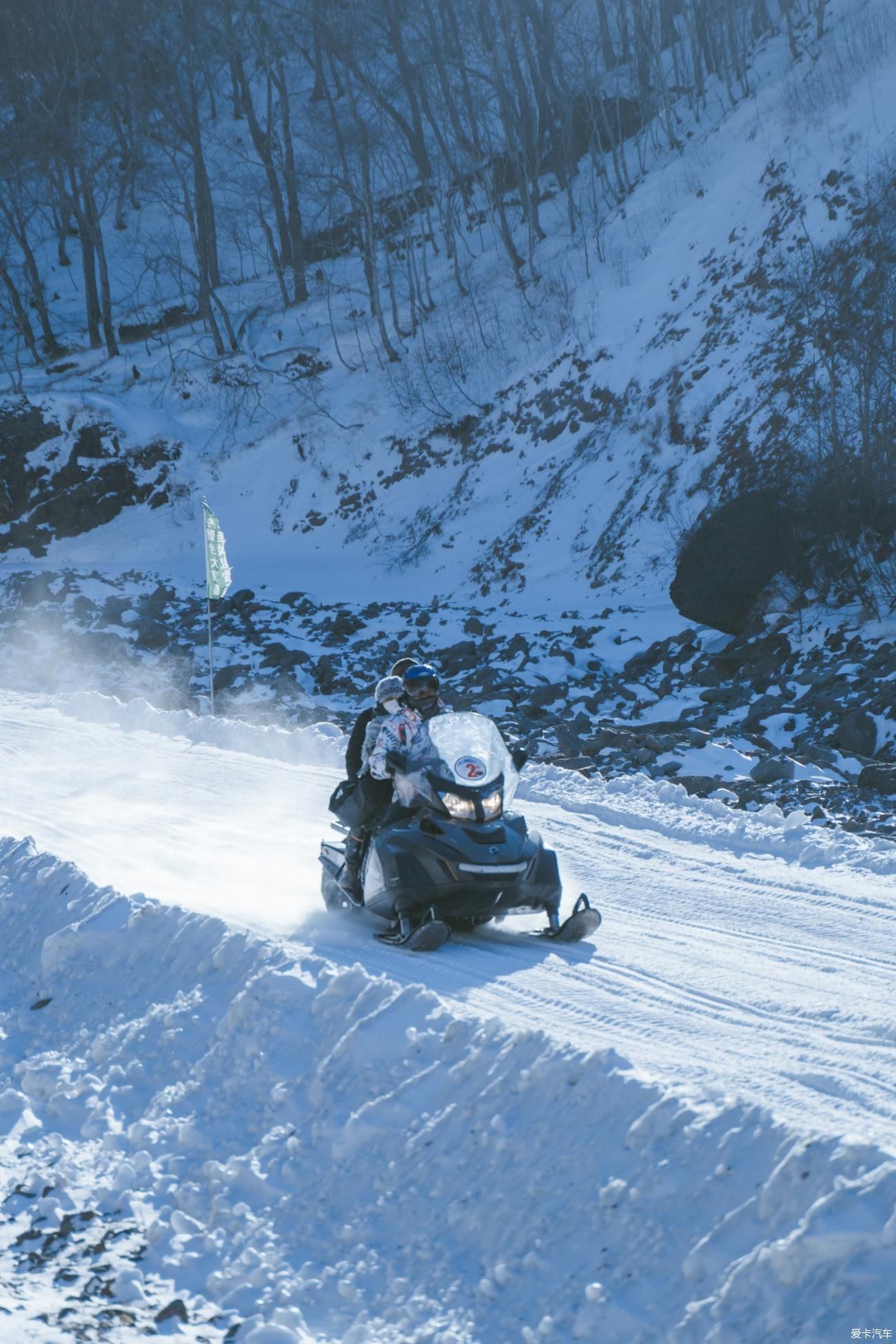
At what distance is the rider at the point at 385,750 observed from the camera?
8.33m

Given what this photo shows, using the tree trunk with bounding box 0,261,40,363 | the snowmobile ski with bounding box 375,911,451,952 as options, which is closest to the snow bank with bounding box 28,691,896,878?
the snowmobile ski with bounding box 375,911,451,952

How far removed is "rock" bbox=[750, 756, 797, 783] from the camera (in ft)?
45.0

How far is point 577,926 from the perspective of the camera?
25.3ft

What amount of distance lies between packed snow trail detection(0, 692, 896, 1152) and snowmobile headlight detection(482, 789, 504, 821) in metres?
0.80

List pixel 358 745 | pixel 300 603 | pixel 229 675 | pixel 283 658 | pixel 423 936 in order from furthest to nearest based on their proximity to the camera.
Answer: pixel 300 603
pixel 283 658
pixel 229 675
pixel 358 745
pixel 423 936

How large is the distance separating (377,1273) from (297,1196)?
1.99 ft

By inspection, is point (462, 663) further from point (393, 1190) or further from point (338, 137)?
point (338, 137)

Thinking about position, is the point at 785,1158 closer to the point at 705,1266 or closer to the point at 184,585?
the point at 705,1266

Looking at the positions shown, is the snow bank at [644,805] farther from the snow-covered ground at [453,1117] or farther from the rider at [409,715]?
the rider at [409,715]

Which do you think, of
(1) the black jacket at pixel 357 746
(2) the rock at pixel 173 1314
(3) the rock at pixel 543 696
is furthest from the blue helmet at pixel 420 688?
(3) the rock at pixel 543 696

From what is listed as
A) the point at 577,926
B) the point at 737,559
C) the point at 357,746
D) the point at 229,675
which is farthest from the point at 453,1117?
the point at 229,675

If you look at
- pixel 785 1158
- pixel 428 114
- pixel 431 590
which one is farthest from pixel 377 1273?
pixel 428 114

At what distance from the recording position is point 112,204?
5878 centimetres

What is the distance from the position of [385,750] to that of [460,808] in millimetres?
853
